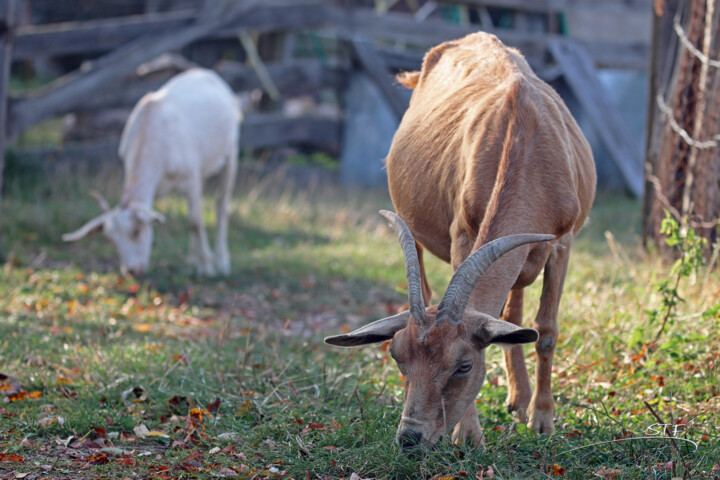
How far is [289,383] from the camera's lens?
15.9 feet

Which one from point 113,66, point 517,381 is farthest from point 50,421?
point 113,66

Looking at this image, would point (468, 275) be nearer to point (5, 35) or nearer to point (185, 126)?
point (185, 126)

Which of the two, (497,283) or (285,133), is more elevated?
(497,283)

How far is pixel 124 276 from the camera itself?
8453mm

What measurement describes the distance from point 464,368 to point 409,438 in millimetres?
416

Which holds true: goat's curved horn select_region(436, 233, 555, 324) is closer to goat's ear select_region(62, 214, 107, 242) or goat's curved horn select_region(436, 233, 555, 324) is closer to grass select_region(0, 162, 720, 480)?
grass select_region(0, 162, 720, 480)

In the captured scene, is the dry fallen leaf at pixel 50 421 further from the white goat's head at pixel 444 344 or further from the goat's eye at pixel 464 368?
the goat's eye at pixel 464 368

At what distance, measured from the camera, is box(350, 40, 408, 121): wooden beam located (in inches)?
515

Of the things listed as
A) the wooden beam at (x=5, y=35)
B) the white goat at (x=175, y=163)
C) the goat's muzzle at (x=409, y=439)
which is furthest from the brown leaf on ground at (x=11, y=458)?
the wooden beam at (x=5, y=35)

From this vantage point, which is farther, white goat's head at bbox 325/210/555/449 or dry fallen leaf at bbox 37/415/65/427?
dry fallen leaf at bbox 37/415/65/427

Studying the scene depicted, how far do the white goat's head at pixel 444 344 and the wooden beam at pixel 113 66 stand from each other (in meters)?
8.50

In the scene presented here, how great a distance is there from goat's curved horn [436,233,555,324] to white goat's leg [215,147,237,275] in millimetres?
5818

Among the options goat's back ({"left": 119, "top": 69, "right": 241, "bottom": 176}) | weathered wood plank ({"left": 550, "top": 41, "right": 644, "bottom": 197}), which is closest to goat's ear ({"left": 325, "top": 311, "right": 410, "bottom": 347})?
goat's back ({"left": 119, "top": 69, "right": 241, "bottom": 176})

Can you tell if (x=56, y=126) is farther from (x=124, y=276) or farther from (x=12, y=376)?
(x=12, y=376)
